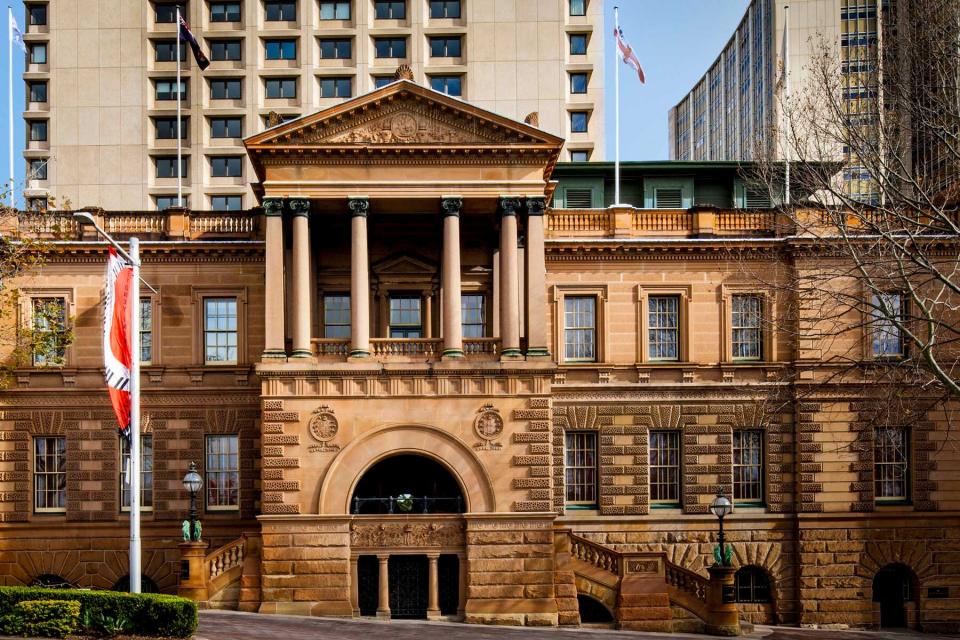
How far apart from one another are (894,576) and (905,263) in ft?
39.2

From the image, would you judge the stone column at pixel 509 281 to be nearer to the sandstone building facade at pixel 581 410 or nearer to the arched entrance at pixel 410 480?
the sandstone building facade at pixel 581 410

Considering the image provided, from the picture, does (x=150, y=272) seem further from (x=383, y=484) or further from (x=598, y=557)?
(x=598, y=557)

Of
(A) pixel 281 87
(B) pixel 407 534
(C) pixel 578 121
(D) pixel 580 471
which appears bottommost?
(B) pixel 407 534

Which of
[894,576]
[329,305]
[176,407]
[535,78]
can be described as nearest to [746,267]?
[894,576]

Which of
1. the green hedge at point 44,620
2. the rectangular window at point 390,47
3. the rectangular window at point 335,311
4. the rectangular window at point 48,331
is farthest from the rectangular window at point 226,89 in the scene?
the green hedge at point 44,620

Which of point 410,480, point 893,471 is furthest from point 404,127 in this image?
point 893,471

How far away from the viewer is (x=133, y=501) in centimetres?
2994

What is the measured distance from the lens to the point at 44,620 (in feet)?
88.3

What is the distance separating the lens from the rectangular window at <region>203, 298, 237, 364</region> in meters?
42.2

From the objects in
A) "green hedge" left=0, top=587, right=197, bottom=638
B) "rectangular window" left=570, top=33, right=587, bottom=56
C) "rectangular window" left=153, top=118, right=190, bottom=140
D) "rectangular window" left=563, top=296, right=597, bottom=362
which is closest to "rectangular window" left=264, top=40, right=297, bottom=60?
"rectangular window" left=153, top=118, right=190, bottom=140

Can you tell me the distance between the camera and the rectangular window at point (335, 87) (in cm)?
7269

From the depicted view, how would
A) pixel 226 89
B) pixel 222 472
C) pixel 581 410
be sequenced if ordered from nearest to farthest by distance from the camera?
1. pixel 222 472
2. pixel 581 410
3. pixel 226 89

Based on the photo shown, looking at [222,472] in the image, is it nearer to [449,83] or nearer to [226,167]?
[226,167]

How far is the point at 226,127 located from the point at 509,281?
1656 inches
